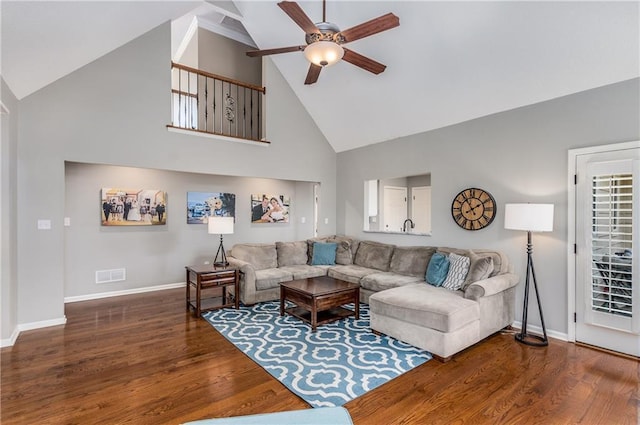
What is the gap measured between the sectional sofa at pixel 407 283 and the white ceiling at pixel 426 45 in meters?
2.02

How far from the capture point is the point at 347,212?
6367 millimetres

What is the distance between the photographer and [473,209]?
4.32 metres

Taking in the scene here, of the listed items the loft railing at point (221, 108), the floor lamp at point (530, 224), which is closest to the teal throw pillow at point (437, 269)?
the floor lamp at point (530, 224)

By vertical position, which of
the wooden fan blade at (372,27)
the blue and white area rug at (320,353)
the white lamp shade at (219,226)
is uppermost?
the wooden fan blade at (372,27)

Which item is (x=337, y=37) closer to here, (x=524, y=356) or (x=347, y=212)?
(x=524, y=356)

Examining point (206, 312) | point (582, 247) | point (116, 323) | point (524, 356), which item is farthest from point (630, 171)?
point (116, 323)

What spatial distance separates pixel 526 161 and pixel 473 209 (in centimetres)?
86

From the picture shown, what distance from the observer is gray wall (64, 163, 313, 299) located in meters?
4.84

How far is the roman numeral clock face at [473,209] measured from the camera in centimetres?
414

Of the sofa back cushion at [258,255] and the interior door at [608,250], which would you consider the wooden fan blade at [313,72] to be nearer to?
the sofa back cushion at [258,255]

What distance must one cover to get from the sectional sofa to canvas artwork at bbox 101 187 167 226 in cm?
157

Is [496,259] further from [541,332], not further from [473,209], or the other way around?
[541,332]

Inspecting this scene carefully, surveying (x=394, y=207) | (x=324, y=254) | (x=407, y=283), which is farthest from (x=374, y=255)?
(x=394, y=207)

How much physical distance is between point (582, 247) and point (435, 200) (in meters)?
1.88
